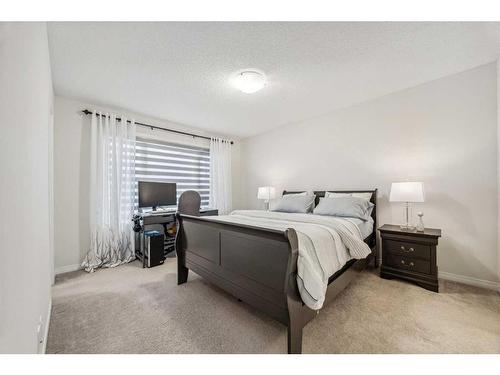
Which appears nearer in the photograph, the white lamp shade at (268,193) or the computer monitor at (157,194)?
the computer monitor at (157,194)

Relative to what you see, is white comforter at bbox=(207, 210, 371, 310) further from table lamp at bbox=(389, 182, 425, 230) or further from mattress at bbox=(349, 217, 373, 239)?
table lamp at bbox=(389, 182, 425, 230)

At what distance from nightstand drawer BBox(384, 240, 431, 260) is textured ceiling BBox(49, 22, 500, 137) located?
1.93 metres

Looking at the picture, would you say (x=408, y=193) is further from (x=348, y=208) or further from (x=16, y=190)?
(x=16, y=190)

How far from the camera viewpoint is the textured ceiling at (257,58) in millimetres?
1644

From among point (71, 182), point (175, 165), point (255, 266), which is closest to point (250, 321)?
point (255, 266)

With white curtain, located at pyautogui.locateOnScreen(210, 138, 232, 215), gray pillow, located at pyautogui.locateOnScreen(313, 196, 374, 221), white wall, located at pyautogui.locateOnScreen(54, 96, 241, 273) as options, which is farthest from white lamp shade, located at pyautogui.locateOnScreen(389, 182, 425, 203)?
white wall, located at pyautogui.locateOnScreen(54, 96, 241, 273)

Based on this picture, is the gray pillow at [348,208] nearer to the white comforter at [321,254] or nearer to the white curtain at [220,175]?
the white comforter at [321,254]

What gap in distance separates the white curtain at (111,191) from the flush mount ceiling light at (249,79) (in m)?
1.97

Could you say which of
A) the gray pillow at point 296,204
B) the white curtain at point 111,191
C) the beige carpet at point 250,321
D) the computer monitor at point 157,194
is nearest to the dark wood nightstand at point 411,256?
the beige carpet at point 250,321

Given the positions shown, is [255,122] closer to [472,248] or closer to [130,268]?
[130,268]

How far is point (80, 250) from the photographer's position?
282 centimetres

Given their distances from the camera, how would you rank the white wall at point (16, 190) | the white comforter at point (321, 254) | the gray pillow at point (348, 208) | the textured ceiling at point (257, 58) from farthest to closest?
the gray pillow at point (348, 208) → the textured ceiling at point (257, 58) → the white comforter at point (321, 254) → the white wall at point (16, 190)
